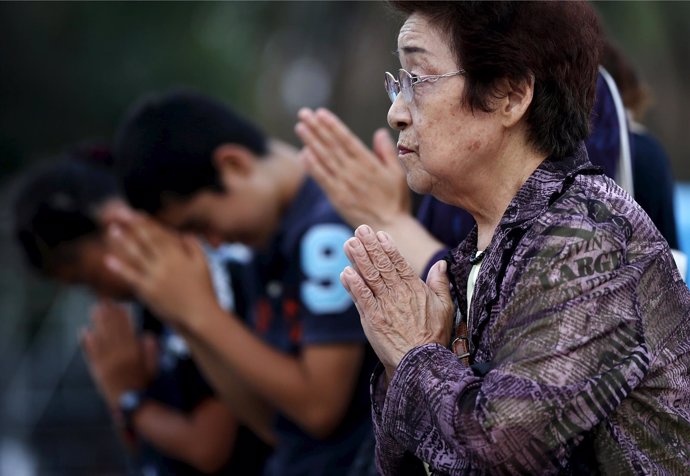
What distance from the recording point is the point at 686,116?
6672mm

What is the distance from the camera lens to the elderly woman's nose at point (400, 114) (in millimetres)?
2072

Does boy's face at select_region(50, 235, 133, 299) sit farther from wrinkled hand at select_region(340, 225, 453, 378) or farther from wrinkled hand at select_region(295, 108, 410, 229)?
wrinkled hand at select_region(340, 225, 453, 378)

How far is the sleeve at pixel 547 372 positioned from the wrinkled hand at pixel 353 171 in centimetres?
108

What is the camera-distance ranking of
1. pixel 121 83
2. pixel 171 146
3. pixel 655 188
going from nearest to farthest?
pixel 655 188, pixel 171 146, pixel 121 83

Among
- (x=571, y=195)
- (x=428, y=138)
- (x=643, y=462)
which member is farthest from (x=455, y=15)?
(x=643, y=462)

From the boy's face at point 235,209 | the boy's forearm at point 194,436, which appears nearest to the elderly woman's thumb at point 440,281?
the boy's face at point 235,209

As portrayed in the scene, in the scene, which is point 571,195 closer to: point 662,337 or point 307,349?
point 662,337

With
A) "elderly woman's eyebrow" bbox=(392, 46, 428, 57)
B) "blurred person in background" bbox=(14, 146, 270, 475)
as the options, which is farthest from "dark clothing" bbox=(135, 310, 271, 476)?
"elderly woman's eyebrow" bbox=(392, 46, 428, 57)

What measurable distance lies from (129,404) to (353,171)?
1979mm

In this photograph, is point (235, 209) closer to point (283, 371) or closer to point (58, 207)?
point (283, 371)

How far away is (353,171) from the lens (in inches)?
119

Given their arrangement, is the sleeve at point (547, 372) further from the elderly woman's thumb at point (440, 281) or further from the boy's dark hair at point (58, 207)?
the boy's dark hair at point (58, 207)

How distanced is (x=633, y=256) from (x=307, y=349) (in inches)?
68.9

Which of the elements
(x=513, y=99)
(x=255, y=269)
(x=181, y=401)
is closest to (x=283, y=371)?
(x=255, y=269)
